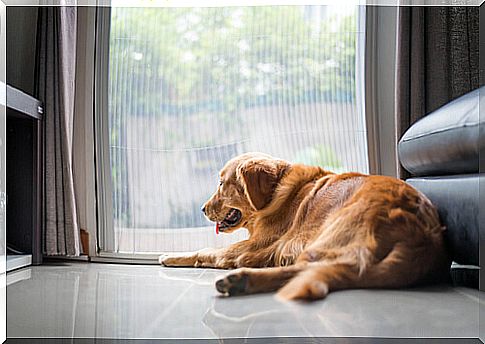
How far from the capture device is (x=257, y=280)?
4.71 feet

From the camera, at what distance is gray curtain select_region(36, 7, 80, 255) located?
204 centimetres

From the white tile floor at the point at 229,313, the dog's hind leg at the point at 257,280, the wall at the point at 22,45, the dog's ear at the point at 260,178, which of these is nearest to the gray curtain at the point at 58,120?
the wall at the point at 22,45

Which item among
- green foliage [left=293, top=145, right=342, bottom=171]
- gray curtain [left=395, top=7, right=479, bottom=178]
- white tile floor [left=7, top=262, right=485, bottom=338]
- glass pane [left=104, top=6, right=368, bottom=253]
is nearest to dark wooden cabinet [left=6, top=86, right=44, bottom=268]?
glass pane [left=104, top=6, right=368, bottom=253]

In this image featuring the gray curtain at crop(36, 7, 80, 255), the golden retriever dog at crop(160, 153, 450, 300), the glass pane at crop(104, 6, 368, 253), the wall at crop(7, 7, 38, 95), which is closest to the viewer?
the golden retriever dog at crop(160, 153, 450, 300)

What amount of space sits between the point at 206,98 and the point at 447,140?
687 mm

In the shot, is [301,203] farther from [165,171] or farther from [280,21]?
[280,21]

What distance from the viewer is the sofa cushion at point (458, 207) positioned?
5.19 feet

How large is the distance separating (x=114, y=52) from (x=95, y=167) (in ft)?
1.16

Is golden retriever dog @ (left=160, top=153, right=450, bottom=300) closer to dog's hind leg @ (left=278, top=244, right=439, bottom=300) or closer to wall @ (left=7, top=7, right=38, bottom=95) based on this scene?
dog's hind leg @ (left=278, top=244, right=439, bottom=300)

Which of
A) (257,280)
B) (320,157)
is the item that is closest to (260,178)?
(320,157)

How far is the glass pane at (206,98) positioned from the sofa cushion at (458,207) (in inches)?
11.6

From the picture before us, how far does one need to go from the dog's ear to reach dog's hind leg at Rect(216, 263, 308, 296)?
226mm

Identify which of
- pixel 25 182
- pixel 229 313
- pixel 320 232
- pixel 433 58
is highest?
pixel 433 58

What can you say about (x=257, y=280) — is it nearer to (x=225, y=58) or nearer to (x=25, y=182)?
(x=225, y=58)
